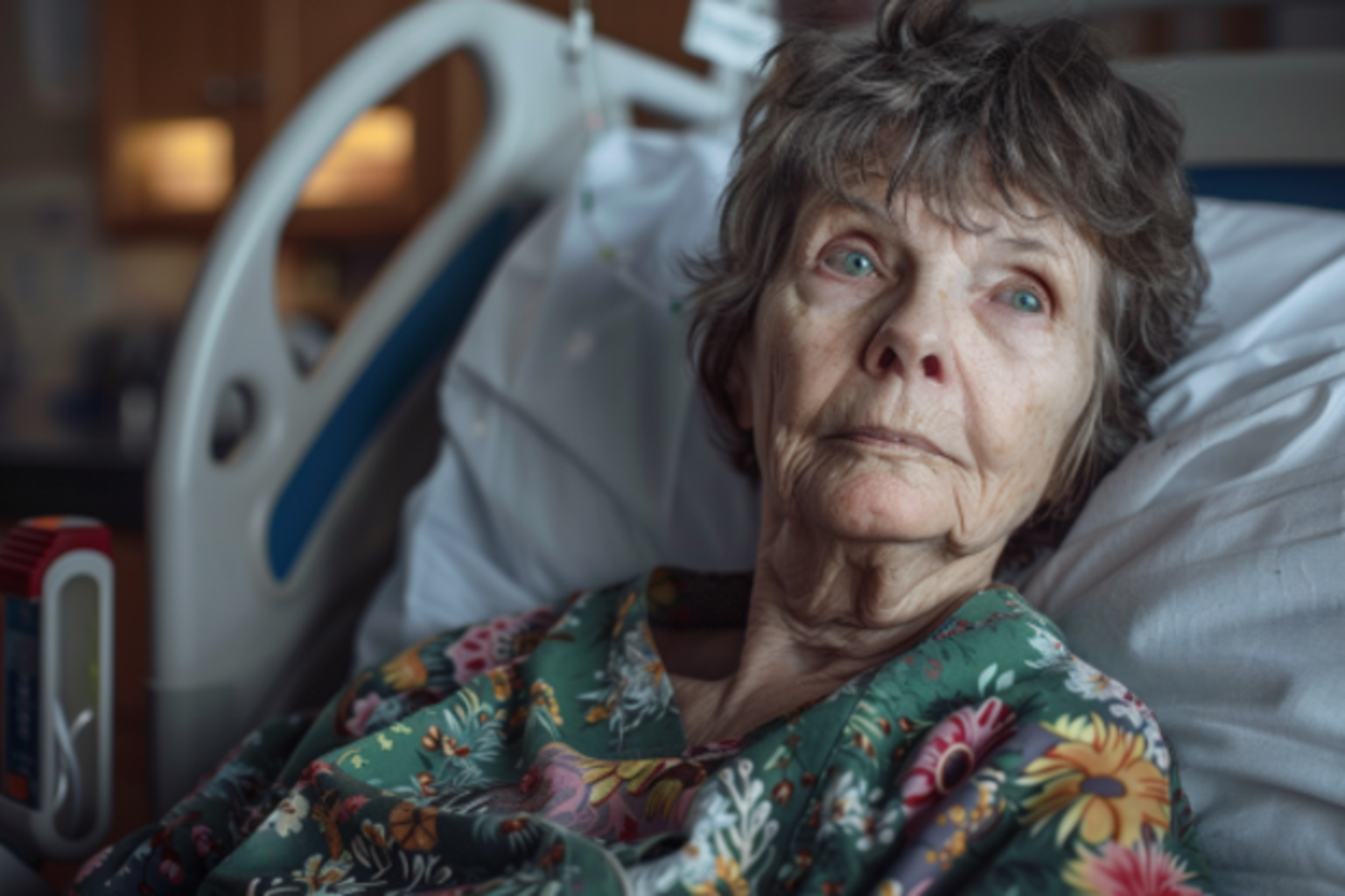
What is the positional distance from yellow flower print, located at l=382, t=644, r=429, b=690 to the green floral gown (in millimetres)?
27

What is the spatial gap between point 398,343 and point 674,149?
1.43ft

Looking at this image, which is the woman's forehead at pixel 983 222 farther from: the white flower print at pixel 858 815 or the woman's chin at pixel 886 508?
the white flower print at pixel 858 815

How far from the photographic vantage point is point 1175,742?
2.69ft

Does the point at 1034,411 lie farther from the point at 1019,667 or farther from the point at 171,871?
the point at 171,871

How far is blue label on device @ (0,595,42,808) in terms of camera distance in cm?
107

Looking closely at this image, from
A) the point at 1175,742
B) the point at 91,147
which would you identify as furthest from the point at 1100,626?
the point at 91,147

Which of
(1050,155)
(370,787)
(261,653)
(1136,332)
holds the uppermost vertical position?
(1050,155)

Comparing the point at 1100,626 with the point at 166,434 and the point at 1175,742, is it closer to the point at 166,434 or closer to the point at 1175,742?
the point at 1175,742

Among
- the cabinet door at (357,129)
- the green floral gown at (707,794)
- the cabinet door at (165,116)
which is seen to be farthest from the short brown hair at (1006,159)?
the cabinet door at (165,116)

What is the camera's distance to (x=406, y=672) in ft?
3.53

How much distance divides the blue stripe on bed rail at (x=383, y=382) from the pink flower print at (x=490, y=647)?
35 cm

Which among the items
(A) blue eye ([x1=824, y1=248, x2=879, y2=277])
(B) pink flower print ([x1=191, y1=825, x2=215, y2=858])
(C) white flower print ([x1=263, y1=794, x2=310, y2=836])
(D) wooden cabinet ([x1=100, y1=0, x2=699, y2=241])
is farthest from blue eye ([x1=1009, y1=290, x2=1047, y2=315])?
(D) wooden cabinet ([x1=100, y1=0, x2=699, y2=241])

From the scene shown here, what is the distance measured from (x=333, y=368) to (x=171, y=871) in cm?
64

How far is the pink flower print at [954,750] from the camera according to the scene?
0.67 m
